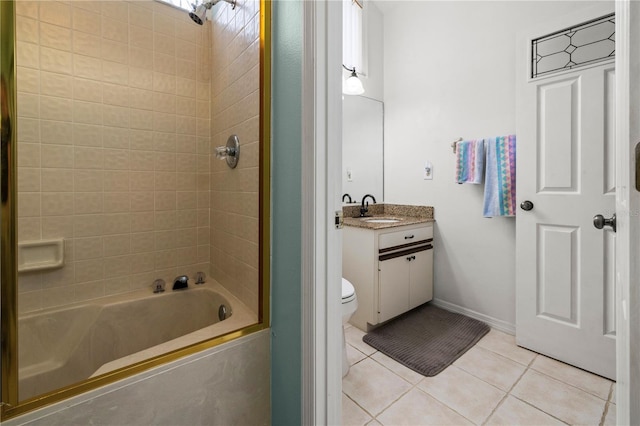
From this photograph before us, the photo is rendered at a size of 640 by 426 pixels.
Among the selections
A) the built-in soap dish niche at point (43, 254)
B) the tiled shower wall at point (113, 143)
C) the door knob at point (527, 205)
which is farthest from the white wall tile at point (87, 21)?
the door knob at point (527, 205)

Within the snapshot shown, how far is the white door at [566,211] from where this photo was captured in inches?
61.6

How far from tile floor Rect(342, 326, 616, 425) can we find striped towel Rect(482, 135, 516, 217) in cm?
93

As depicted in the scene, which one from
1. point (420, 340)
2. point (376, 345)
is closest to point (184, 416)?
point (376, 345)

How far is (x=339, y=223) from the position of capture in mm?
949

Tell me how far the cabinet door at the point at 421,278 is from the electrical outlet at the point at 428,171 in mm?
641

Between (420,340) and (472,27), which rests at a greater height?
(472,27)

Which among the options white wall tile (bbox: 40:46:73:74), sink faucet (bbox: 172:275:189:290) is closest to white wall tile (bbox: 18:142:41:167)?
white wall tile (bbox: 40:46:73:74)

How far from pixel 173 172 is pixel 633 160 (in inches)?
72.8

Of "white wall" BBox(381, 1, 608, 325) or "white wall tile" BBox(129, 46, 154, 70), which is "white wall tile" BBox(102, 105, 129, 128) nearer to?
"white wall tile" BBox(129, 46, 154, 70)

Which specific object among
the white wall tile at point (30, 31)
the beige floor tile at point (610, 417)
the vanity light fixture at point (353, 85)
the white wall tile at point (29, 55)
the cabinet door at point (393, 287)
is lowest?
the beige floor tile at point (610, 417)

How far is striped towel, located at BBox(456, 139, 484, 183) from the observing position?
2.14m

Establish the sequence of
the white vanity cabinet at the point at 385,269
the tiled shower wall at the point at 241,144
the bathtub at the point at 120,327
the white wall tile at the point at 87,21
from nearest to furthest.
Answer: the bathtub at the point at 120,327
the tiled shower wall at the point at 241,144
the white wall tile at the point at 87,21
the white vanity cabinet at the point at 385,269

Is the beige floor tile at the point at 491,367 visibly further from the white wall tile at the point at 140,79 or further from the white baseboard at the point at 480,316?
the white wall tile at the point at 140,79

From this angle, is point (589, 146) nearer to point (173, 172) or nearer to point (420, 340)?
point (420, 340)
